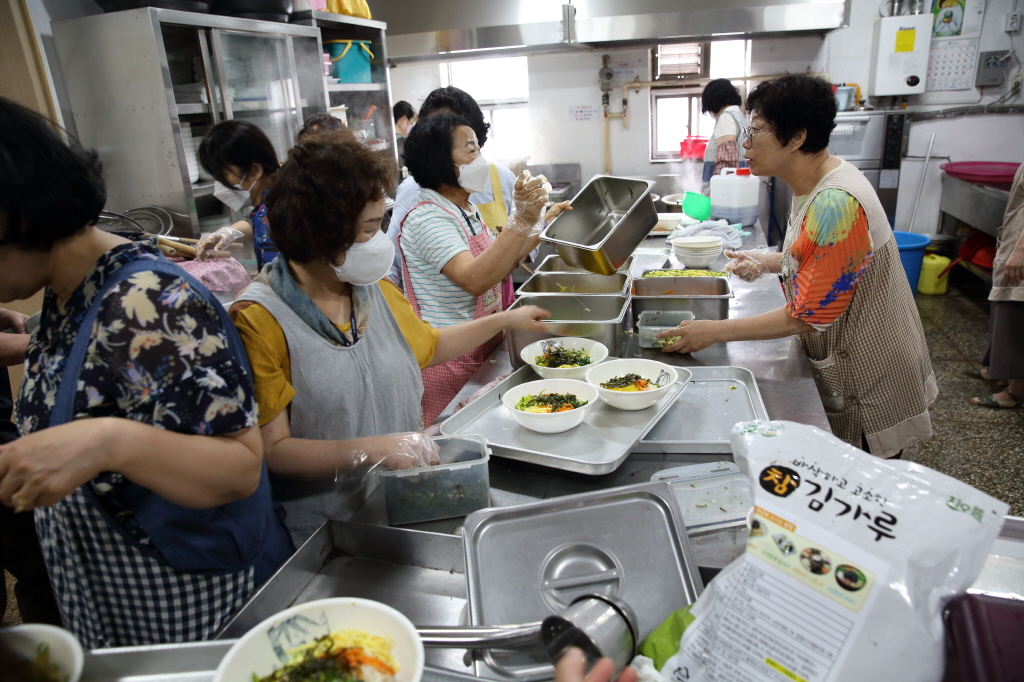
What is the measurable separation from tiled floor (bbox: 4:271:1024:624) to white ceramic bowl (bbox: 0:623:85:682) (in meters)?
1.92

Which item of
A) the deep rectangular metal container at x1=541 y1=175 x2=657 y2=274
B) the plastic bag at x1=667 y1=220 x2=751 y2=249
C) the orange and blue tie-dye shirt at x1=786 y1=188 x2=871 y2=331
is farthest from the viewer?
the plastic bag at x1=667 y1=220 x2=751 y2=249

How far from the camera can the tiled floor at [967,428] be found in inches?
124

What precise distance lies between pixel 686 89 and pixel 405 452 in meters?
6.21

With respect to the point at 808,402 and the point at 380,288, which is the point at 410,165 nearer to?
the point at 380,288

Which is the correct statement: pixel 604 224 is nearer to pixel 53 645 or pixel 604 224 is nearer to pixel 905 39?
pixel 53 645

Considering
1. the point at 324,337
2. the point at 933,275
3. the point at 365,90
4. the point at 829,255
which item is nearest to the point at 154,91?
the point at 365,90

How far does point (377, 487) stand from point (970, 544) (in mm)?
1081

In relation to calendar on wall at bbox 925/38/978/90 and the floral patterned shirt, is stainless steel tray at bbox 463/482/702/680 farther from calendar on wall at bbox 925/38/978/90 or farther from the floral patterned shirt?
calendar on wall at bbox 925/38/978/90

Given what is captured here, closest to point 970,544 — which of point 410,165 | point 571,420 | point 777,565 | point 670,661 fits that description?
point 777,565

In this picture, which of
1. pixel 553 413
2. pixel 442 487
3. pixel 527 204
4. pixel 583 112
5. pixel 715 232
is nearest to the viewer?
pixel 442 487

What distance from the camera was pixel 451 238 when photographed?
7.41ft

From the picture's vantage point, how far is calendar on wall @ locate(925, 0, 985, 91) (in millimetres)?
5672

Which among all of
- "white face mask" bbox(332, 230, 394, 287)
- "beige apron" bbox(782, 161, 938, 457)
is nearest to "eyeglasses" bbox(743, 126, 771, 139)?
"beige apron" bbox(782, 161, 938, 457)

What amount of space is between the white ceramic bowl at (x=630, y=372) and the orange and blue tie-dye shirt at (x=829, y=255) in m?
0.50
